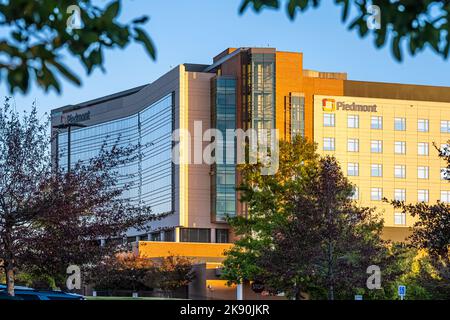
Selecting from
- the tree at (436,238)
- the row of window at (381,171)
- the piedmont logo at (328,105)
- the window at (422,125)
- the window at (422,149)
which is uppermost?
the piedmont logo at (328,105)

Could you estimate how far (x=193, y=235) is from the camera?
127062 millimetres

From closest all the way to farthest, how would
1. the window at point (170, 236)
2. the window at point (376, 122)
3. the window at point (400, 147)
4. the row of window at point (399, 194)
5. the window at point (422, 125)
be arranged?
the window at point (170, 236)
the row of window at point (399, 194)
the window at point (376, 122)
the window at point (400, 147)
the window at point (422, 125)

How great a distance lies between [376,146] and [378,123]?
3.20 meters

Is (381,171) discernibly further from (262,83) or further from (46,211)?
(46,211)

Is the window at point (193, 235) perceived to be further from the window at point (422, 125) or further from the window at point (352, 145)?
the window at point (422, 125)

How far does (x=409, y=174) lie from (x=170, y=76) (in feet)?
118

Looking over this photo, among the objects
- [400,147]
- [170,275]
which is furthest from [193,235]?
[400,147]

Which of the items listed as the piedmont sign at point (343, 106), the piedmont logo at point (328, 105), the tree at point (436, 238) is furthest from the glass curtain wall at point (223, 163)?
the tree at point (436, 238)

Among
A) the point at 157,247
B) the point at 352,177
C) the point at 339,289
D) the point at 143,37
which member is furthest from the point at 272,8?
the point at 352,177

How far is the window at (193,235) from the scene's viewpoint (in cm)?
12706

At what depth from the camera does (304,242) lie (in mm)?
42562

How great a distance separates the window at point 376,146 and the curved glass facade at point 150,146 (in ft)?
91.2
